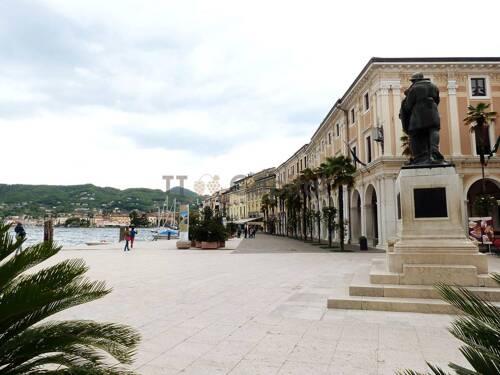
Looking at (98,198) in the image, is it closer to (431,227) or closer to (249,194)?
(249,194)

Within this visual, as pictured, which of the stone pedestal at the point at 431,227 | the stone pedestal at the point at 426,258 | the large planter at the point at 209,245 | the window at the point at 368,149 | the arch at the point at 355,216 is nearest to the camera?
the stone pedestal at the point at 426,258

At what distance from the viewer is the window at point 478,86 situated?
27734mm

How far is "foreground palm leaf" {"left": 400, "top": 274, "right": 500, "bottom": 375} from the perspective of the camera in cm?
176

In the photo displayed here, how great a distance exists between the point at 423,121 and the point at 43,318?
29.9 ft

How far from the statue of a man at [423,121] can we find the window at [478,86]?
22094mm

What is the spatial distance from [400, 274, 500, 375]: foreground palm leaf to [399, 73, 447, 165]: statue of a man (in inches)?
306

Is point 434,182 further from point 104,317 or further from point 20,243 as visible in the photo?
point 20,243

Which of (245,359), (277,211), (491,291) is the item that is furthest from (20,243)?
(277,211)

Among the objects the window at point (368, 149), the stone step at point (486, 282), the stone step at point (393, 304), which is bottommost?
the stone step at point (393, 304)

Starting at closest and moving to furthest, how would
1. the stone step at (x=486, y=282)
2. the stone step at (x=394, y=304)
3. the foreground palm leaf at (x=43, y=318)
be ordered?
1. the foreground palm leaf at (x=43, y=318)
2. the stone step at (x=394, y=304)
3. the stone step at (x=486, y=282)

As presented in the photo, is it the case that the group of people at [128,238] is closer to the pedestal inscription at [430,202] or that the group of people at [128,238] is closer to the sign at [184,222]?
the sign at [184,222]

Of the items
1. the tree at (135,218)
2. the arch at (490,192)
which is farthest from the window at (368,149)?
the tree at (135,218)

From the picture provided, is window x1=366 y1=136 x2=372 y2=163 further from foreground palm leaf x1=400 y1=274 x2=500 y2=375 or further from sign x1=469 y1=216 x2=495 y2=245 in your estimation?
foreground palm leaf x1=400 y1=274 x2=500 y2=375

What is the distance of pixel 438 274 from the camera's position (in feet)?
25.7
